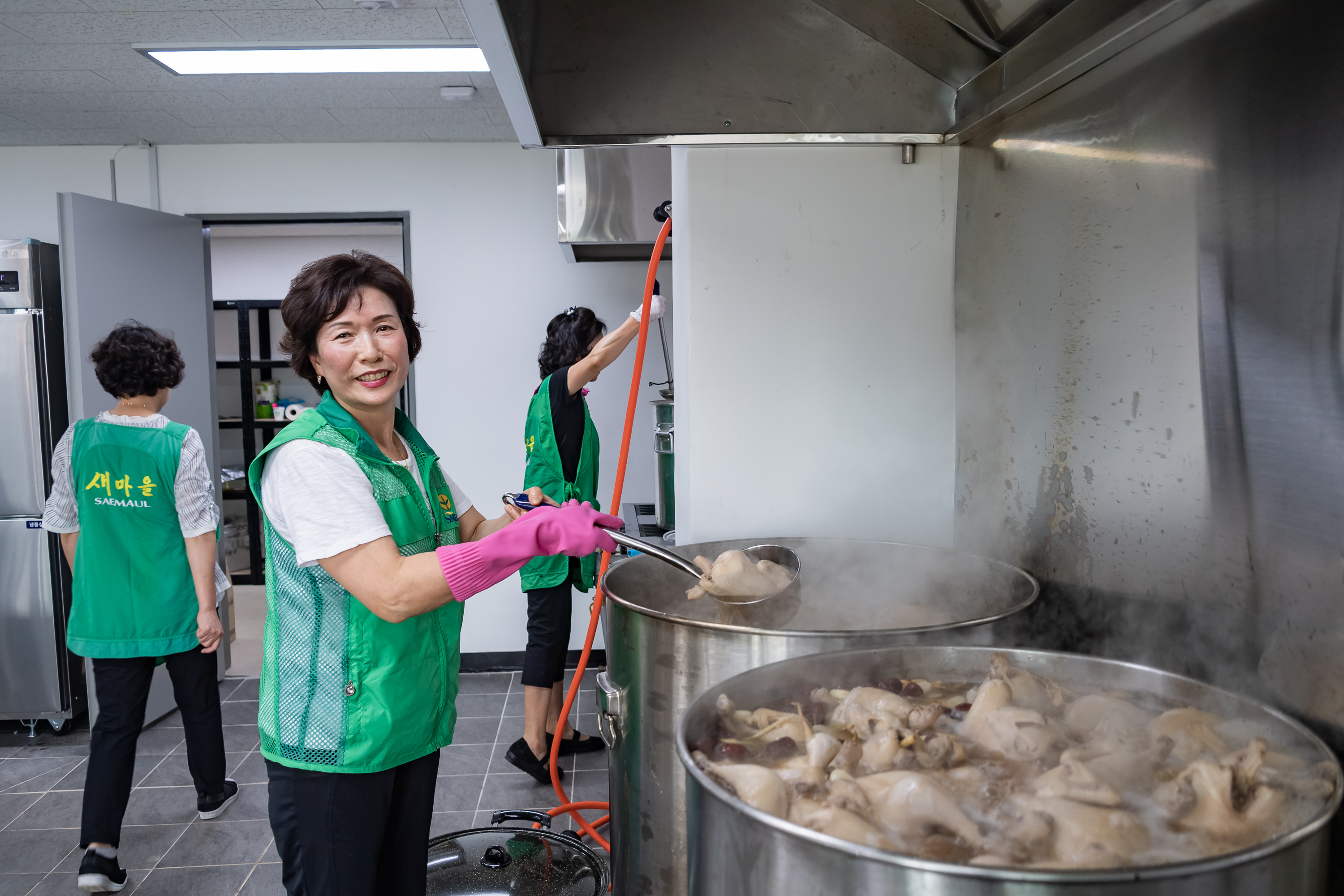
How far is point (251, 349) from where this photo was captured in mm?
6426

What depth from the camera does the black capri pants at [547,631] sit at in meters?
3.11

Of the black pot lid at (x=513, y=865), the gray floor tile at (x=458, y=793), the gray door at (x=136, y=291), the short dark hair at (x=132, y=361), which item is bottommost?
the gray floor tile at (x=458, y=793)

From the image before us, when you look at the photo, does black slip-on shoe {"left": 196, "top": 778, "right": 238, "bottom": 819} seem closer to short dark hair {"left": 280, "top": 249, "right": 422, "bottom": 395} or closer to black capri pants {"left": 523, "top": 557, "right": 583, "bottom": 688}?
black capri pants {"left": 523, "top": 557, "right": 583, "bottom": 688}

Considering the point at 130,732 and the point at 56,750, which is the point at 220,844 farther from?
the point at 56,750

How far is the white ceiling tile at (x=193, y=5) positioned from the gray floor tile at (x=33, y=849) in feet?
8.85

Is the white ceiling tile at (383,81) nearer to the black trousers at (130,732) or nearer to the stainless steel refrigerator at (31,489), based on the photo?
the stainless steel refrigerator at (31,489)

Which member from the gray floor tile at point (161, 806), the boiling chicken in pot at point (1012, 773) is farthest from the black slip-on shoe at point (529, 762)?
the boiling chicken in pot at point (1012, 773)

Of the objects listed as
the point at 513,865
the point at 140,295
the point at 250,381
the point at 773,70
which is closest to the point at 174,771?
the point at 513,865

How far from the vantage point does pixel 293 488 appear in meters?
1.38

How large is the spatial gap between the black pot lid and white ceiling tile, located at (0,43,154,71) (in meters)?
3.00

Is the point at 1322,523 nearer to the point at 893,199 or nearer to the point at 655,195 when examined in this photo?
the point at 893,199

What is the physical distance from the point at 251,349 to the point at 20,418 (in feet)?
10.2

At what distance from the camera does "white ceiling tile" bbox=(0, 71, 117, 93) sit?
10.6 feet

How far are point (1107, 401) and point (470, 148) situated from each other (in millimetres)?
3626
